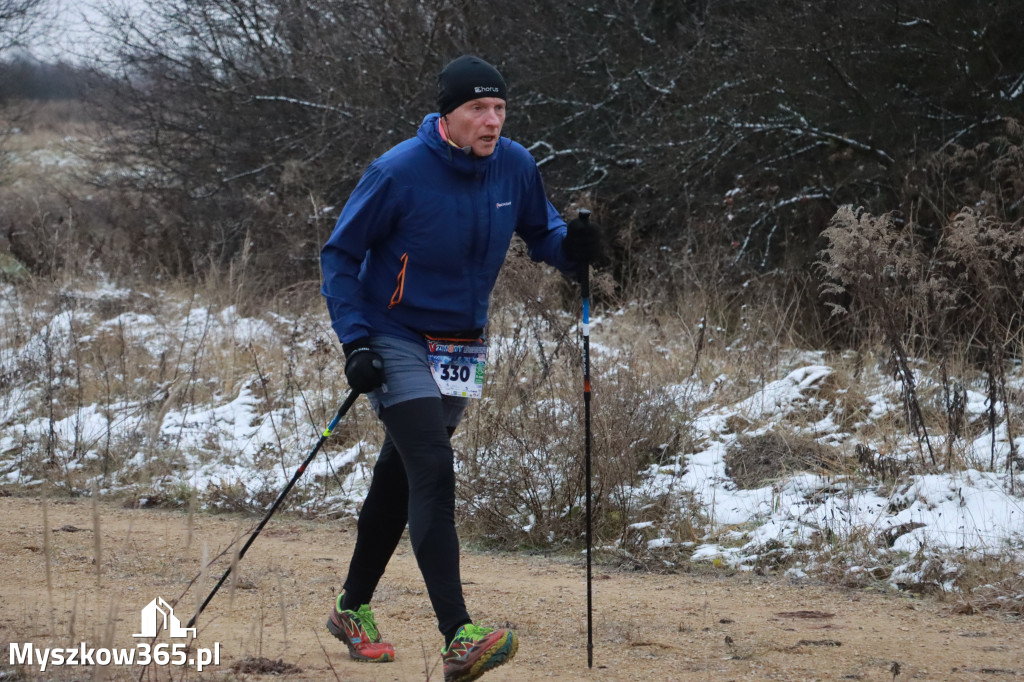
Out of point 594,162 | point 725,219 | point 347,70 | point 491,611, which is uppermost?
point 347,70

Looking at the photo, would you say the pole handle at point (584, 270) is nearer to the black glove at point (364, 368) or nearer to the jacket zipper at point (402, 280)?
the jacket zipper at point (402, 280)

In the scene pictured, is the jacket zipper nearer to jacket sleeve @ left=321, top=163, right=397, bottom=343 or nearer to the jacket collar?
jacket sleeve @ left=321, top=163, right=397, bottom=343

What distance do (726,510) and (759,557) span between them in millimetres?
651

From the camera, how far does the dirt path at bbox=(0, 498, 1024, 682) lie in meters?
4.10

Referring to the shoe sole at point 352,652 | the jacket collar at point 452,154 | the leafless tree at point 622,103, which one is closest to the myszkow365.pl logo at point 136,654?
the shoe sole at point 352,652

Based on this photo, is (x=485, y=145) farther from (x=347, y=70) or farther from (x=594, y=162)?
(x=347, y=70)

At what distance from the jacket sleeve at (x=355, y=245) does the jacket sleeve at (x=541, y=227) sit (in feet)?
2.05

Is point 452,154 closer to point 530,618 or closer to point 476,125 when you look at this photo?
point 476,125

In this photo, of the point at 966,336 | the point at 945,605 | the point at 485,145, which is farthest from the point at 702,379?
the point at 485,145

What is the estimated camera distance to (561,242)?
13.9ft

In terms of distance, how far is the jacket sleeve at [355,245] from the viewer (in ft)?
12.3

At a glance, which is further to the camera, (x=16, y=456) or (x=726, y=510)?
(x=16, y=456)

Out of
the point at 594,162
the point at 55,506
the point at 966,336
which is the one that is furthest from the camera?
the point at 594,162

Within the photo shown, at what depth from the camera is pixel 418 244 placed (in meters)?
3.78
